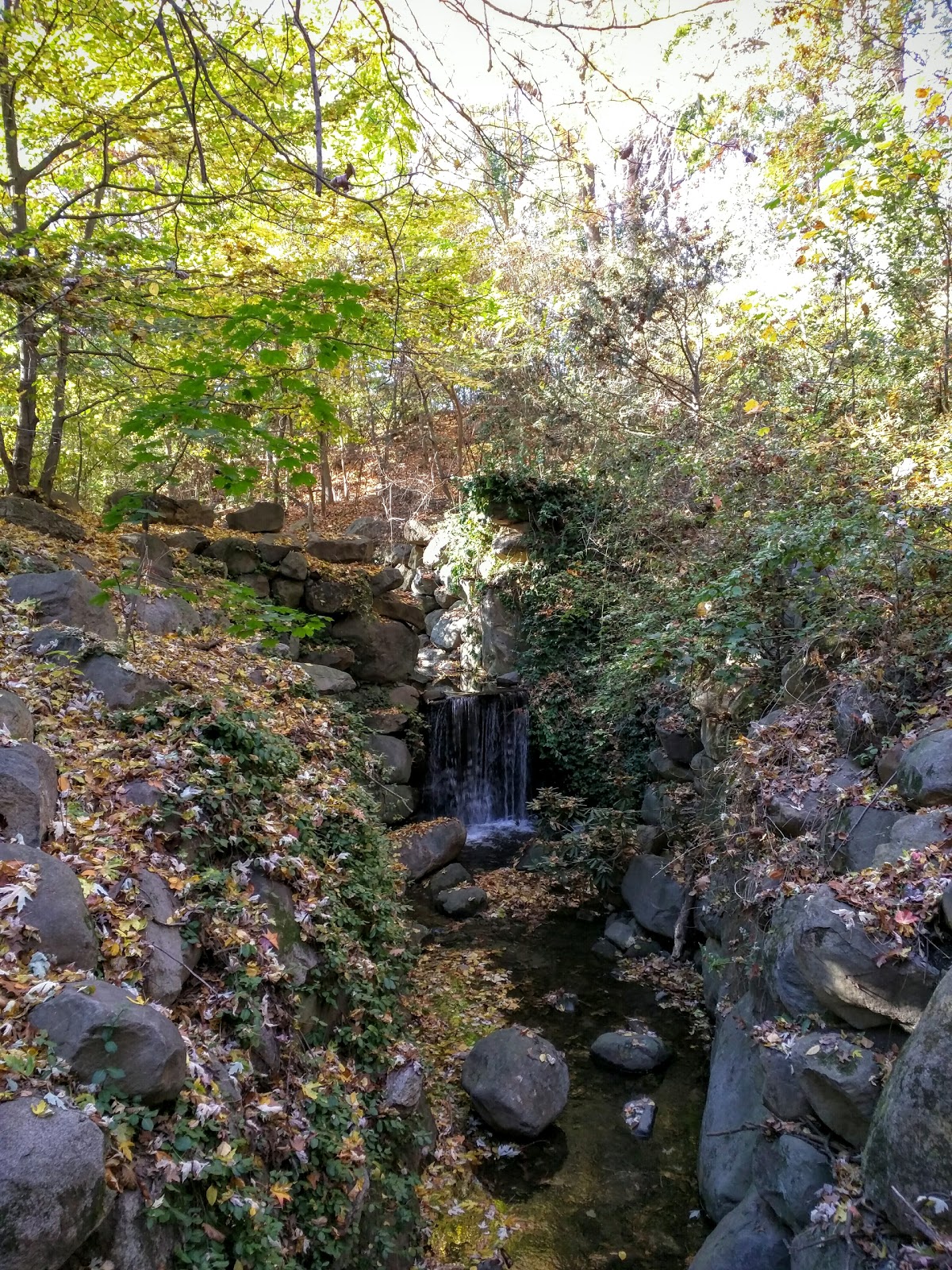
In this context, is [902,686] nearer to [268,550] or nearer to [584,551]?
[584,551]

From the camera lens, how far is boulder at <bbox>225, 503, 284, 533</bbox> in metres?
10.4

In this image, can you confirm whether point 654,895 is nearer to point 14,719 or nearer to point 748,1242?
point 748,1242

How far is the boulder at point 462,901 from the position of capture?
25.2 feet

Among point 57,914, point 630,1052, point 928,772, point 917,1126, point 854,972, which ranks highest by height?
point 928,772

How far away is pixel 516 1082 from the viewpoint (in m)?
4.73

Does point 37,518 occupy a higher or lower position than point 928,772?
higher

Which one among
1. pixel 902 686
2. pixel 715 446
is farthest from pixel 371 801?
pixel 715 446

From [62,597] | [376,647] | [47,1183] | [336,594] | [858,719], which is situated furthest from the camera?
[376,647]

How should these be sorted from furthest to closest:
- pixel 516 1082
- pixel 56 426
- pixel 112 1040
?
pixel 56 426 → pixel 516 1082 → pixel 112 1040

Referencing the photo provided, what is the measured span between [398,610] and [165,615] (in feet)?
16.2

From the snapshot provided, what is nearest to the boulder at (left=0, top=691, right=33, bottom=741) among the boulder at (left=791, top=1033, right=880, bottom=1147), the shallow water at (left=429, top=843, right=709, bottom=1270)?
the shallow water at (left=429, top=843, right=709, bottom=1270)

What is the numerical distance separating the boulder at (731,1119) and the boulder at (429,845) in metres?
4.25

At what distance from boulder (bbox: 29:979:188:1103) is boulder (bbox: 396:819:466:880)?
5598mm

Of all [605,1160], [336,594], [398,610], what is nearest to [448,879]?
[605,1160]
